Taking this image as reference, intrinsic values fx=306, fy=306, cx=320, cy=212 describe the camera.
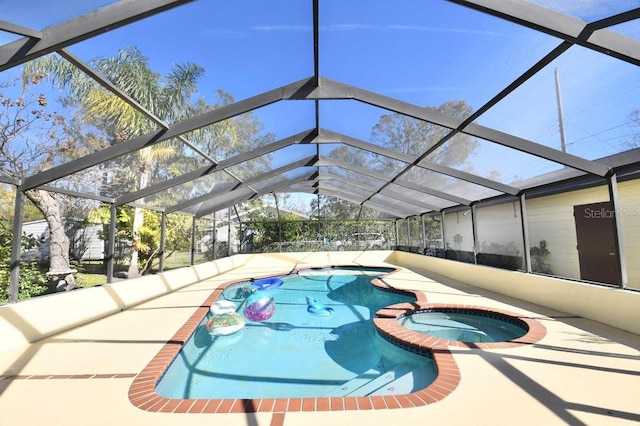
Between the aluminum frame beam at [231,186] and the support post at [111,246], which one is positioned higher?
the aluminum frame beam at [231,186]

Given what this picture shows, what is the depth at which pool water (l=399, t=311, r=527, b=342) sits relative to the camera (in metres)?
4.95

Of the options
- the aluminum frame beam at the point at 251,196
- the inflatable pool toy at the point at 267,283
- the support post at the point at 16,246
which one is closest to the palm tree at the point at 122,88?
the support post at the point at 16,246

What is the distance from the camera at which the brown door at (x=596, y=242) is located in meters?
6.66

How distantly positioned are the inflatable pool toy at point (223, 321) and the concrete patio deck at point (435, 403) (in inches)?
21.9

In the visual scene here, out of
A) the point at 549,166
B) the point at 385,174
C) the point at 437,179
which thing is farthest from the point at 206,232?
the point at 549,166

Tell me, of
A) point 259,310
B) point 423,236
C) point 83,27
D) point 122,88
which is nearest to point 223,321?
point 259,310

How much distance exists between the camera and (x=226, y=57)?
4.33 m

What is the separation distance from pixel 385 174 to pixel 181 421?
25.3 ft

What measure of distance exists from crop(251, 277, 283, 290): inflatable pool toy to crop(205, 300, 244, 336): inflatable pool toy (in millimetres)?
3880

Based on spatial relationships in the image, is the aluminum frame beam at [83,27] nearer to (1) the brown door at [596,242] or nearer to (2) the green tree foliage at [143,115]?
(2) the green tree foliage at [143,115]

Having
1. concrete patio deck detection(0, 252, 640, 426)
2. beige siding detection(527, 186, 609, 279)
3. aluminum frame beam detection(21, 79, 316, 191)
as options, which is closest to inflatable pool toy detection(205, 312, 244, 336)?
concrete patio deck detection(0, 252, 640, 426)

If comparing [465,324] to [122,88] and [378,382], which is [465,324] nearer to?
[378,382]

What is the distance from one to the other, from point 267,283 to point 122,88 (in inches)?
290

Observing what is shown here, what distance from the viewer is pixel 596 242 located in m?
6.90
